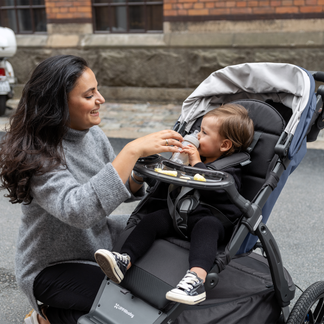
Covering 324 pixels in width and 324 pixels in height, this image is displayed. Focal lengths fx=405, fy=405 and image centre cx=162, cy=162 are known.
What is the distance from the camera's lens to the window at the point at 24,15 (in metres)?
8.24

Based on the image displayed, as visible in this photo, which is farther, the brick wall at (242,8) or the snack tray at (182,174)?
the brick wall at (242,8)

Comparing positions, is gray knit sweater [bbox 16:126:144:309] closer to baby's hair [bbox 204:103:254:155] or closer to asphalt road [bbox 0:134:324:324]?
baby's hair [bbox 204:103:254:155]

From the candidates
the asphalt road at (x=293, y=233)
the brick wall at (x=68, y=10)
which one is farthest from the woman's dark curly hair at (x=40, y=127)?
the brick wall at (x=68, y=10)

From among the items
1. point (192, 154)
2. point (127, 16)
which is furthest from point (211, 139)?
point (127, 16)

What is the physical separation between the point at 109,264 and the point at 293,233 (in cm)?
222

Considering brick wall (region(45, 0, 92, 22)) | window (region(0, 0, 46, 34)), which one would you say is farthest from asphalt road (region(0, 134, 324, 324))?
window (region(0, 0, 46, 34))

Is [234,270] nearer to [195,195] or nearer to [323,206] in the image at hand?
[195,195]

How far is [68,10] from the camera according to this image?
25.5ft

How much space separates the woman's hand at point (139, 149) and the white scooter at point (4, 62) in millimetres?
5642

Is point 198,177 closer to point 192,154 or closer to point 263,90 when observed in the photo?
point 192,154

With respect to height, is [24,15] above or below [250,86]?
above

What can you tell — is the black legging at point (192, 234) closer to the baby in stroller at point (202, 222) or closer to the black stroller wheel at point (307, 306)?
the baby in stroller at point (202, 222)

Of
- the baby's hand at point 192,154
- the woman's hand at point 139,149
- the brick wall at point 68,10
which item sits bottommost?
the baby's hand at point 192,154

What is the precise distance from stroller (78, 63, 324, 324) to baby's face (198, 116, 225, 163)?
117 mm
